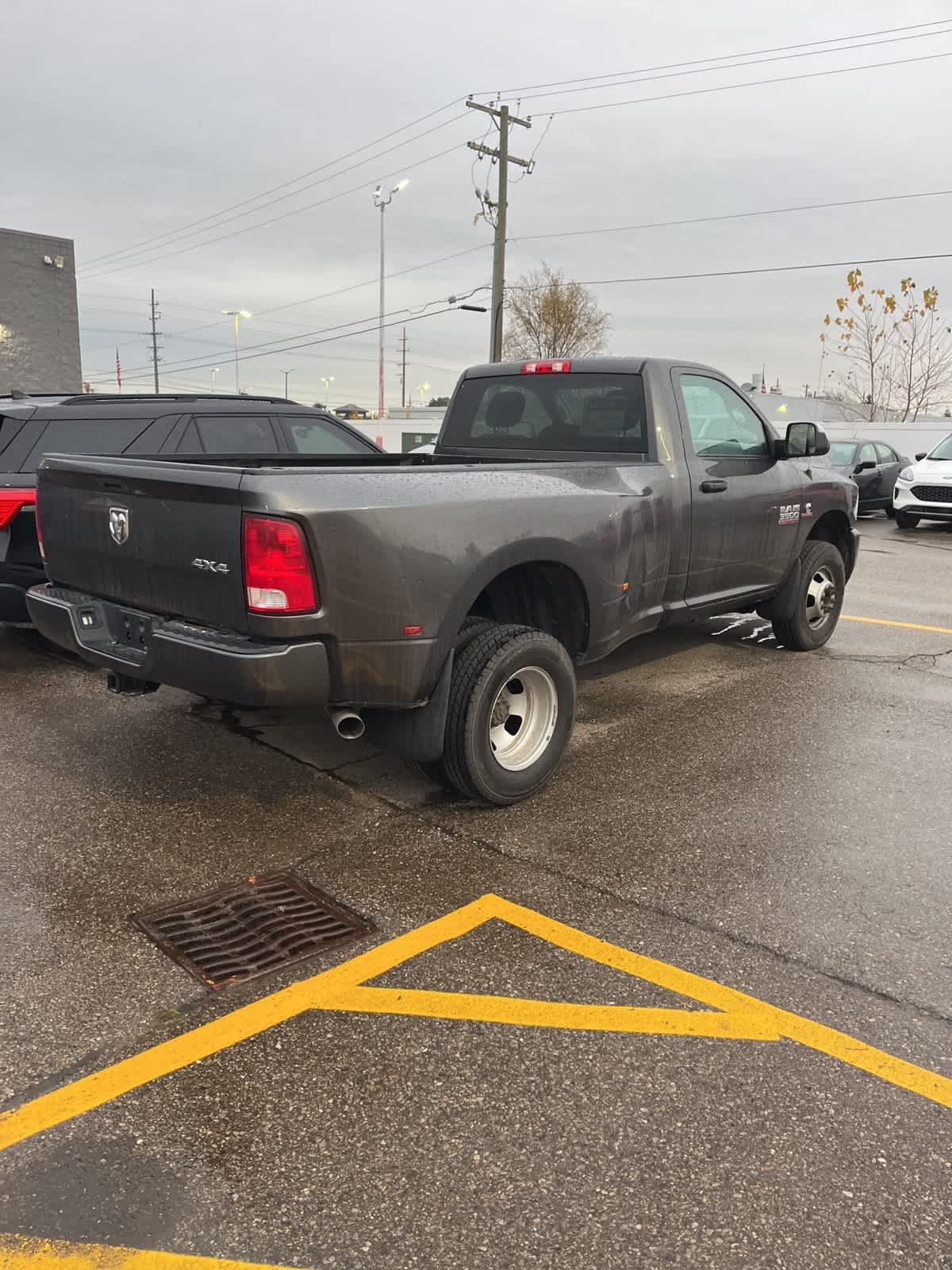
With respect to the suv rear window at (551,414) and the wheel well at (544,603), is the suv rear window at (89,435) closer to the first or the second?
the suv rear window at (551,414)

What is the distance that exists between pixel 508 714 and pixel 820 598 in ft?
12.1

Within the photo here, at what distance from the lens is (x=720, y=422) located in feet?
18.3

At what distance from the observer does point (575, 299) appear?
46.9 metres

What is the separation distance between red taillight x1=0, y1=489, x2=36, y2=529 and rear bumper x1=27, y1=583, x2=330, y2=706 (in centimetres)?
203

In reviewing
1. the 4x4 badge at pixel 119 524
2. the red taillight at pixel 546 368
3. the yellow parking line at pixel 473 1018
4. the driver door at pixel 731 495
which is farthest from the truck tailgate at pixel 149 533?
the driver door at pixel 731 495

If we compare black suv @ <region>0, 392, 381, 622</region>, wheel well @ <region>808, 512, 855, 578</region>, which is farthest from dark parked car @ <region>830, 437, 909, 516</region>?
black suv @ <region>0, 392, 381, 622</region>

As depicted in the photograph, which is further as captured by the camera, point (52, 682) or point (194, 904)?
point (52, 682)

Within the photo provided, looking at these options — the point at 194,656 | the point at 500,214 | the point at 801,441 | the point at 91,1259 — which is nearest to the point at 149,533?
the point at 194,656

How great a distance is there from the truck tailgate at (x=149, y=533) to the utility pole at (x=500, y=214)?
26.0 m

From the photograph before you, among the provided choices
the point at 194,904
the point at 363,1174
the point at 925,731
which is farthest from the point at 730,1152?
the point at 925,731

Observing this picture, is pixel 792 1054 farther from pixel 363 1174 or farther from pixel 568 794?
pixel 568 794

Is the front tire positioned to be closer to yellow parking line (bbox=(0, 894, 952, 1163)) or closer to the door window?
the door window

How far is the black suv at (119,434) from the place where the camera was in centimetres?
573

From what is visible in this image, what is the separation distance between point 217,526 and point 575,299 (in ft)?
154
